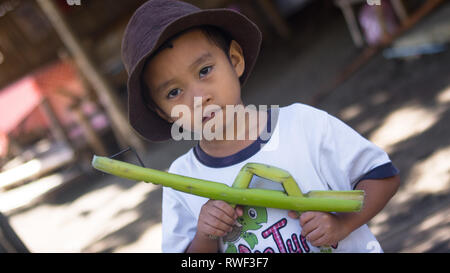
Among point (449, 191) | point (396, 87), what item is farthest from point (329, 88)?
point (449, 191)

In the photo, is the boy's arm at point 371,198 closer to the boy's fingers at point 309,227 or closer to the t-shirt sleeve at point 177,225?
the boy's fingers at point 309,227

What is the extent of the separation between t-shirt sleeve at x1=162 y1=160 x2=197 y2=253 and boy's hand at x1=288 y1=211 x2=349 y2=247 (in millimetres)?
279

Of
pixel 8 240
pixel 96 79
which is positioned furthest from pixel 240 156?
pixel 96 79

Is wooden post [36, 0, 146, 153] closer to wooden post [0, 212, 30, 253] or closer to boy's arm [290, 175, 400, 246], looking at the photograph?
wooden post [0, 212, 30, 253]

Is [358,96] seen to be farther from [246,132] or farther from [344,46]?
[246,132]

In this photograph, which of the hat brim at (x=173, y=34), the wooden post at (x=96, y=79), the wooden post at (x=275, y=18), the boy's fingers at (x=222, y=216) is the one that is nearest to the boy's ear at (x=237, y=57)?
the hat brim at (x=173, y=34)

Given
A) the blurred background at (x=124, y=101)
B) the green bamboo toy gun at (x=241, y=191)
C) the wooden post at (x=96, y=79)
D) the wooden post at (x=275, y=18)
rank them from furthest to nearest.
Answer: the wooden post at (x=275, y=18), the wooden post at (x=96, y=79), the blurred background at (x=124, y=101), the green bamboo toy gun at (x=241, y=191)

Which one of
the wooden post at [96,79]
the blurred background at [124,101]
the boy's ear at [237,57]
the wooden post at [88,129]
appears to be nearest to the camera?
the boy's ear at [237,57]

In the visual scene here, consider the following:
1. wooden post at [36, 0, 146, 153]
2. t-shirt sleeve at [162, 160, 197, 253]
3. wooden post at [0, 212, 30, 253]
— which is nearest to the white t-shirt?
t-shirt sleeve at [162, 160, 197, 253]

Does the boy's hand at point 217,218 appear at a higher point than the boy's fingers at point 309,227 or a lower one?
higher

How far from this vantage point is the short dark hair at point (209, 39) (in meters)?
0.91

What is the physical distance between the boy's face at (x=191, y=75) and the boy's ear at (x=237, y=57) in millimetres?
69

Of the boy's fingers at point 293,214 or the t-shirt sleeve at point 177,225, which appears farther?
the t-shirt sleeve at point 177,225

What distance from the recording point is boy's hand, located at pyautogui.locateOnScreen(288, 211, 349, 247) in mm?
859
